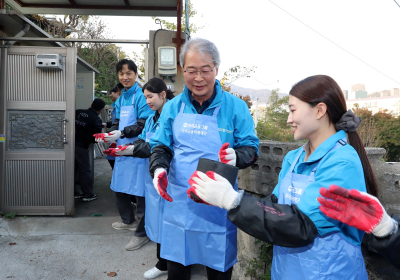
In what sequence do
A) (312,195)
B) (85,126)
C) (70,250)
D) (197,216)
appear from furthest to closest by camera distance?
(85,126)
(70,250)
(197,216)
(312,195)

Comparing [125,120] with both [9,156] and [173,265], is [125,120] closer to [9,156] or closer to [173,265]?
[9,156]

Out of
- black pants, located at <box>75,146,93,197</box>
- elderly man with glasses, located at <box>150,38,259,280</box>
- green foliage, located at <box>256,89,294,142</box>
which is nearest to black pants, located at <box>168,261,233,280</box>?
elderly man with glasses, located at <box>150,38,259,280</box>

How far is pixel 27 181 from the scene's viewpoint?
14.1 ft

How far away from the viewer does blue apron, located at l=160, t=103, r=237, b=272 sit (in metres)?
1.92

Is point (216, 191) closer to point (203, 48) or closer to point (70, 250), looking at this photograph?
point (203, 48)

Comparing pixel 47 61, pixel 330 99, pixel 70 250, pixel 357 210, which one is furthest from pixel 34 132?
pixel 357 210

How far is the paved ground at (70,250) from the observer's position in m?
2.98

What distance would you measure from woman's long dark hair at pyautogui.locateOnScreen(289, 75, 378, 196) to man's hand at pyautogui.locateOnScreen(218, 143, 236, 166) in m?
0.46

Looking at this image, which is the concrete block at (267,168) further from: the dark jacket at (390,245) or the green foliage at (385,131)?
the green foliage at (385,131)

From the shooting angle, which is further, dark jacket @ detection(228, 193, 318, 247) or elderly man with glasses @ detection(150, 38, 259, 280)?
elderly man with glasses @ detection(150, 38, 259, 280)

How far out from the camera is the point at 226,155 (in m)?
1.67

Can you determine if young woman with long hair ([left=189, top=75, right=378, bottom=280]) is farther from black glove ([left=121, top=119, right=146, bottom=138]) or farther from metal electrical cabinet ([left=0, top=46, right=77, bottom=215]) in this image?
metal electrical cabinet ([left=0, top=46, right=77, bottom=215])

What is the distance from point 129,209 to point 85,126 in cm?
196

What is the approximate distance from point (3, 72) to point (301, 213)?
14.8 ft
